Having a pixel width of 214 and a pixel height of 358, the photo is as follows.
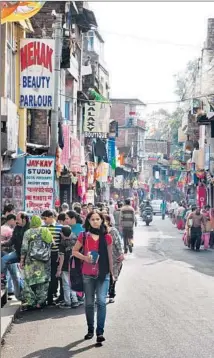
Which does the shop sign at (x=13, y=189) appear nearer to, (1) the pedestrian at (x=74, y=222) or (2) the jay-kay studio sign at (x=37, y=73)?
(2) the jay-kay studio sign at (x=37, y=73)

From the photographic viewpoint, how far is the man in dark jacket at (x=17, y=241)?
13367 millimetres

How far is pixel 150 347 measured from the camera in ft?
31.2

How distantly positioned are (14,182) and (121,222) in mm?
6674

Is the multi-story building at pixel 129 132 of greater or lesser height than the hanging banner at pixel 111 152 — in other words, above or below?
above

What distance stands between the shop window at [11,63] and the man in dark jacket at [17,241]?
6556 mm

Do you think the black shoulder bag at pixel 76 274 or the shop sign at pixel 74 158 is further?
the shop sign at pixel 74 158

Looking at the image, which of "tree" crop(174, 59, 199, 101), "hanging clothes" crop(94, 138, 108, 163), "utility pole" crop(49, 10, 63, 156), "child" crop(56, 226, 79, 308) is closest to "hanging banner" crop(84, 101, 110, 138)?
"hanging clothes" crop(94, 138, 108, 163)

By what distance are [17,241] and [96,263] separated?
3656 mm

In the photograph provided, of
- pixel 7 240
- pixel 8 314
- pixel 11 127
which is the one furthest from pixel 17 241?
pixel 11 127

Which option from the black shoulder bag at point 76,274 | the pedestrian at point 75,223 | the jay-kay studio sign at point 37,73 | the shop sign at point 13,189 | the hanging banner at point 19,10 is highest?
the jay-kay studio sign at point 37,73

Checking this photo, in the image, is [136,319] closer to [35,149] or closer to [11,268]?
[11,268]

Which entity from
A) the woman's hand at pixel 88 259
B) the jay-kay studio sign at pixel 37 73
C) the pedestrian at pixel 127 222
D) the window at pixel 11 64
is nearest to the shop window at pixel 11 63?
the window at pixel 11 64

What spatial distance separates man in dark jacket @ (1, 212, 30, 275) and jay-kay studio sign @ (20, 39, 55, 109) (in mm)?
6285

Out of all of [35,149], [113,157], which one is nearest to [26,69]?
[35,149]
